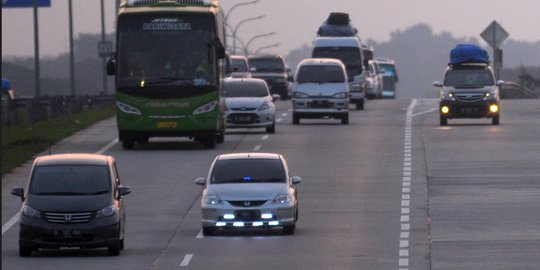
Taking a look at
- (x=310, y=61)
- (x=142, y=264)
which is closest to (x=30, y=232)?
(x=142, y=264)

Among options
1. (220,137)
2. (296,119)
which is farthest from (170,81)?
(296,119)

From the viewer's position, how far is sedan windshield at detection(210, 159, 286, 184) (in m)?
27.2

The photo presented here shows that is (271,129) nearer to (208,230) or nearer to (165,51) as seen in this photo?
(165,51)

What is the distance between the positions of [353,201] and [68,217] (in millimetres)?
9546

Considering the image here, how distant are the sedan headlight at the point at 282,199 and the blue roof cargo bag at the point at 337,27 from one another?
49313mm

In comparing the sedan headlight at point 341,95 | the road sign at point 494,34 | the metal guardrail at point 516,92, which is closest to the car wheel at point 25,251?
the sedan headlight at point 341,95

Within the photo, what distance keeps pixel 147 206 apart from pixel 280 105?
39.6 metres

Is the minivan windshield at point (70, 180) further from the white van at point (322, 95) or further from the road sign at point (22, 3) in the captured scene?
the road sign at point (22, 3)

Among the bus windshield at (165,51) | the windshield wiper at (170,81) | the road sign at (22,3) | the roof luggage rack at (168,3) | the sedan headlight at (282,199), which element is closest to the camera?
the sedan headlight at (282,199)

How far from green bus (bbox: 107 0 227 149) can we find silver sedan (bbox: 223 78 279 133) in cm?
521

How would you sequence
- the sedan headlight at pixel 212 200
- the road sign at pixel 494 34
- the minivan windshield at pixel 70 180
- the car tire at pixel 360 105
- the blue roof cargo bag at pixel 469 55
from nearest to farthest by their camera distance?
the minivan windshield at pixel 70 180
the sedan headlight at pixel 212 200
the blue roof cargo bag at pixel 469 55
the road sign at pixel 494 34
the car tire at pixel 360 105

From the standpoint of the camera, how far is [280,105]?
7156cm

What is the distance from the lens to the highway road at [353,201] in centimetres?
2356

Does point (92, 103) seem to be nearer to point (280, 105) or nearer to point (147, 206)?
point (280, 105)
